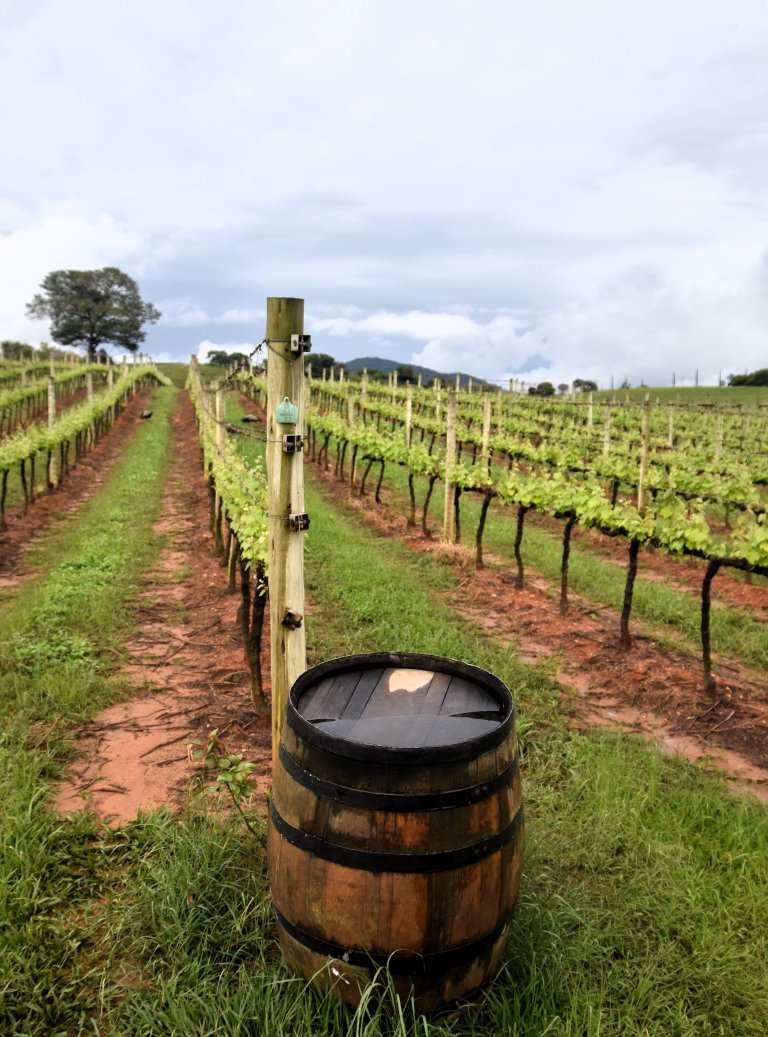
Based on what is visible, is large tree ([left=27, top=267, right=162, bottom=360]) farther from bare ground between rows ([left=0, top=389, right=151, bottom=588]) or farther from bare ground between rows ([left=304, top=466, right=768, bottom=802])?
bare ground between rows ([left=304, top=466, right=768, bottom=802])

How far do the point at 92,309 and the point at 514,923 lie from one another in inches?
3093

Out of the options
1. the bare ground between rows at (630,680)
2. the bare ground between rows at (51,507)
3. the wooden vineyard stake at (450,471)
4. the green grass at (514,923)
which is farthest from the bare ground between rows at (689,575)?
the bare ground between rows at (51,507)

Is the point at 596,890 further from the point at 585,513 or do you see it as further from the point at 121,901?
Result: the point at 585,513

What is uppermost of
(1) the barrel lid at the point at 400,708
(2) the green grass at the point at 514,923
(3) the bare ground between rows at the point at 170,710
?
(1) the barrel lid at the point at 400,708

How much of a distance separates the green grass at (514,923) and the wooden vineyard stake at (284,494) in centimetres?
90

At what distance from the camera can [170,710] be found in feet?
18.1

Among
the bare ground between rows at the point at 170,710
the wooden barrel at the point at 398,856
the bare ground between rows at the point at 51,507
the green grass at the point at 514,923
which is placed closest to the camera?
the wooden barrel at the point at 398,856

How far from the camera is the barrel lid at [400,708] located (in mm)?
2381

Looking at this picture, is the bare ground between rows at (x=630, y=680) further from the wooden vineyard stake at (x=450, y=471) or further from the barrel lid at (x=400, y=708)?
the barrel lid at (x=400, y=708)

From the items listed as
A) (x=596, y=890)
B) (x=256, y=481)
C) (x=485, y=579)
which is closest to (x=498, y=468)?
(x=485, y=579)

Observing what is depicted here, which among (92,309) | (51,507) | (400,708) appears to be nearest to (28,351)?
(92,309)

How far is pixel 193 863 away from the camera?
11.0 feet

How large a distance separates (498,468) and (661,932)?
1754 centimetres

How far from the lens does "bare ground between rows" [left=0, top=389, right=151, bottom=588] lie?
34.2 feet
